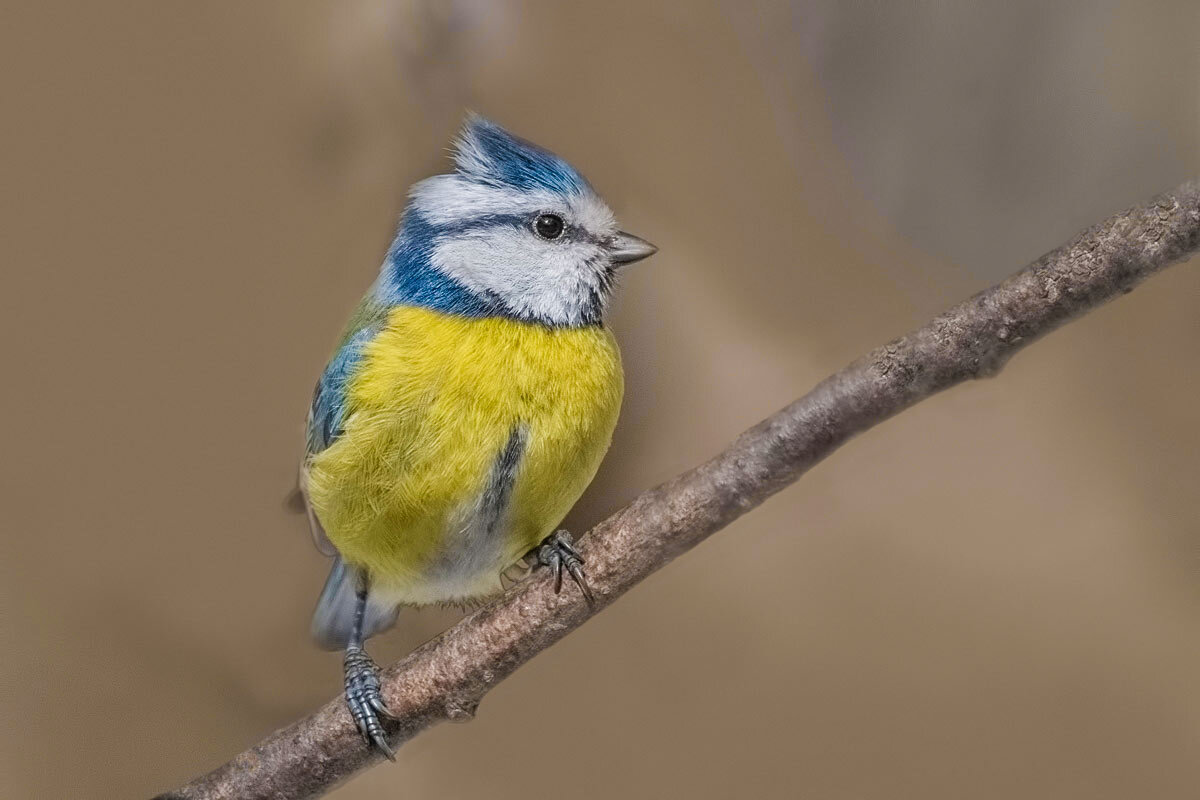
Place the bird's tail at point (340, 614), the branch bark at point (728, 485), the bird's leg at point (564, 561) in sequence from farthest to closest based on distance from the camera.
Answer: the bird's tail at point (340, 614), the bird's leg at point (564, 561), the branch bark at point (728, 485)

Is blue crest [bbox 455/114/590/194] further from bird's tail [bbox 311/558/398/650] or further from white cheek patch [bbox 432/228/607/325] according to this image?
bird's tail [bbox 311/558/398/650]

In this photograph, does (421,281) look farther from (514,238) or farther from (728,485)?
(728,485)

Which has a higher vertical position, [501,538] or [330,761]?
[501,538]

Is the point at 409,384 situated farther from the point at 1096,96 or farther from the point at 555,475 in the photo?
the point at 1096,96

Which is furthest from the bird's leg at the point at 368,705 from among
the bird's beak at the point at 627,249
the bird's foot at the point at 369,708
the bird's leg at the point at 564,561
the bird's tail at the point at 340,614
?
the bird's beak at the point at 627,249

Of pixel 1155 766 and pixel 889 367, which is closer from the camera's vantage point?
pixel 889 367

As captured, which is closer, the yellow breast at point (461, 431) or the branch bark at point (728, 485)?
the branch bark at point (728, 485)

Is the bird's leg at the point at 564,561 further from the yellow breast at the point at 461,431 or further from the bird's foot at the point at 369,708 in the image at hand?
the bird's foot at the point at 369,708

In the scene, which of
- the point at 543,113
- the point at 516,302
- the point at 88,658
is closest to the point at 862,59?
the point at 543,113
